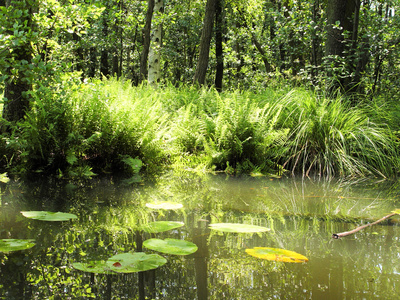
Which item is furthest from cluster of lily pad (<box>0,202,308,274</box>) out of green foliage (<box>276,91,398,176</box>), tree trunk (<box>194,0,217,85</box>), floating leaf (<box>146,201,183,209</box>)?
tree trunk (<box>194,0,217,85</box>)

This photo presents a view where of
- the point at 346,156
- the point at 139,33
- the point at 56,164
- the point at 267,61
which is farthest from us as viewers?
the point at 139,33

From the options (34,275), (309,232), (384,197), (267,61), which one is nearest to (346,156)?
(384,197)

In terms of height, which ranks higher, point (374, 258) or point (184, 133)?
point (184, 133)

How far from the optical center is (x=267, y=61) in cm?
1688

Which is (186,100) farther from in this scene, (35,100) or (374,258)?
(374,258)

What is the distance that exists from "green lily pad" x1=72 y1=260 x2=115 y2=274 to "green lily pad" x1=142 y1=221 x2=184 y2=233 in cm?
51

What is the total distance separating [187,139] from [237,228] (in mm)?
3255

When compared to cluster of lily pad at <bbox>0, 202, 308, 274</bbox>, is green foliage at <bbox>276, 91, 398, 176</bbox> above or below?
above

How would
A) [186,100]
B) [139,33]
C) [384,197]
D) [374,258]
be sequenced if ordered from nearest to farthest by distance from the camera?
[374,258] < [384,197] < [186,100] < [139,33]

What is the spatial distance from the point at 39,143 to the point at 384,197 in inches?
143

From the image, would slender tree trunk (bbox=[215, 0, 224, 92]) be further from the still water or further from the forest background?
the still water

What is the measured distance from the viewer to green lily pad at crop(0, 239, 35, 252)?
5.28 ft

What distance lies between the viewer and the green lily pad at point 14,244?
161 centimetres

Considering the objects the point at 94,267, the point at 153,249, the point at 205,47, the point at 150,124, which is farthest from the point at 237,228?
the point at 205,47
